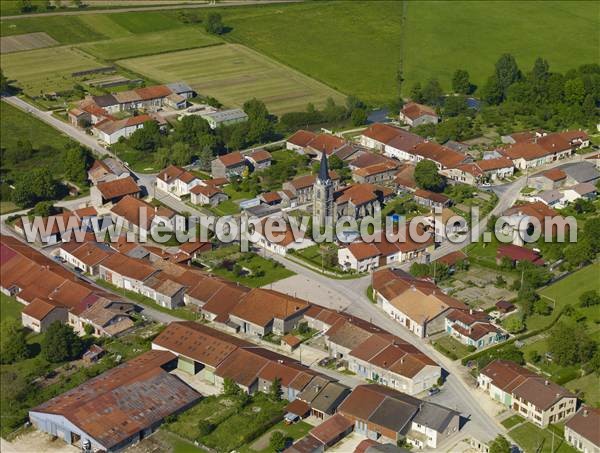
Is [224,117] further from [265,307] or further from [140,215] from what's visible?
[265,307]

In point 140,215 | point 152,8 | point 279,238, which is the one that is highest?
point 152,8


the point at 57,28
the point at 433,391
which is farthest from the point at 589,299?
the point at 57,28

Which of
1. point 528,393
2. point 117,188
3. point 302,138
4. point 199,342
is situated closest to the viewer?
point 528,393

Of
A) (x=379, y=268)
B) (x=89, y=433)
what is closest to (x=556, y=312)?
(x=379, y=268)

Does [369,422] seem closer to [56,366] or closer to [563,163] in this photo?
[56,366]

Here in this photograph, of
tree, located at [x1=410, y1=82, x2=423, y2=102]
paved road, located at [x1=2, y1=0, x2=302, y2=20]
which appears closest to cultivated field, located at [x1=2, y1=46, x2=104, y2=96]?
paved road, located at [x1=2, y1=0, x2=302, y2=20]

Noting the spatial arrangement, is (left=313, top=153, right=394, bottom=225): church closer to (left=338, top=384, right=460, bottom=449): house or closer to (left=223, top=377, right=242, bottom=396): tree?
(left=223, top=377, right=242, bottom=396): tree
